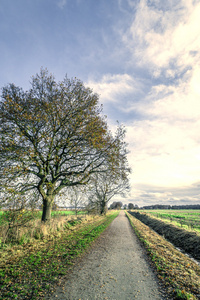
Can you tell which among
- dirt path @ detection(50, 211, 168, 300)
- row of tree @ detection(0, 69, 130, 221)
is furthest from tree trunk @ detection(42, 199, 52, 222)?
dirt path @ detection(50, 211, 168, 300)

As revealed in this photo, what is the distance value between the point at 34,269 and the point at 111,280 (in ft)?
10.6

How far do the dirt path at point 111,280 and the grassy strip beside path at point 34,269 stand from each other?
1.91 feet

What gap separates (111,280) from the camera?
6035 mm

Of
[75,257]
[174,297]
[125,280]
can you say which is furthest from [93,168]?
[174,297]

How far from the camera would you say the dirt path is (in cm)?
498

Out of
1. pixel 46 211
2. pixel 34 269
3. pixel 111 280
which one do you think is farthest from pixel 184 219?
pixel 34 269

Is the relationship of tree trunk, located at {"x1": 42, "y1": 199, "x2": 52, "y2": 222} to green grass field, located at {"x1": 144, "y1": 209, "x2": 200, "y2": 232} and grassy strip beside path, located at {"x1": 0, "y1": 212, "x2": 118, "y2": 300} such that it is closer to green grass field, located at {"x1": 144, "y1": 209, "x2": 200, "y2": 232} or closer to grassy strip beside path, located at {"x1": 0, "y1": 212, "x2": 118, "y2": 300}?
grassy strip beside path, located at {"x1": 0, "y1": 212, "x2": 118, "y2": 300}

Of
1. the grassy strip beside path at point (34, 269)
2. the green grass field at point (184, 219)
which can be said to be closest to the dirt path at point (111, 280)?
the grassy strip beside path at point (34, 269)

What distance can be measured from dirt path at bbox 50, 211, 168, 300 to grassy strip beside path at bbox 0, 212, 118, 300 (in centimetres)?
58

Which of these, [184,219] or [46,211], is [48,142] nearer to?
[46,211]

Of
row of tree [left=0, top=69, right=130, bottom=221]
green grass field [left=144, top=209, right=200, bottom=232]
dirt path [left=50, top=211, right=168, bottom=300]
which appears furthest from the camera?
green grass field [left=144, top=209, right=200, bottom=232]

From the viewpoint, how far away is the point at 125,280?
6.09 m

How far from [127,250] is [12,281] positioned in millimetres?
7217

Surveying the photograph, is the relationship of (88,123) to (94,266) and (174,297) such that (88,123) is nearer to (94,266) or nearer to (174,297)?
(94,266)
